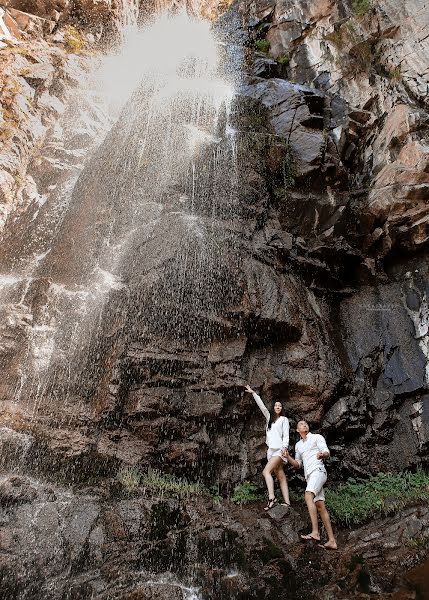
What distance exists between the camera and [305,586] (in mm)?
5652

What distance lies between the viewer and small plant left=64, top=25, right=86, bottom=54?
1616cm

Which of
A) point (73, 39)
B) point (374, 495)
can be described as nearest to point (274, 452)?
point (374, 495)

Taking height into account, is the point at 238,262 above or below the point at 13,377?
above

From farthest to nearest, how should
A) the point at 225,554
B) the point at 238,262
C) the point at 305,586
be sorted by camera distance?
the point at 238,262, the point at 225,554, the point at 305,586

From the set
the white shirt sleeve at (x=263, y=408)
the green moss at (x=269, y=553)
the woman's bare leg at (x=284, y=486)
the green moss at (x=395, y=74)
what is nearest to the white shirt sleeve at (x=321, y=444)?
the woman's bare leg at (x=284, y=486)

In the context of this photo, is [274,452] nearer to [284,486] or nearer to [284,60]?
[284,486]

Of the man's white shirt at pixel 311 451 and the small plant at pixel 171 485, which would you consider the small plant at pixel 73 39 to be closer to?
the small plant at pixel 171 485

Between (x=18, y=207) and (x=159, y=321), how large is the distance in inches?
210

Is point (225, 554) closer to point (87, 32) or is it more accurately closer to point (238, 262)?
point (238, 262)

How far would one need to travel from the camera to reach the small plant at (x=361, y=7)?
15445 mm

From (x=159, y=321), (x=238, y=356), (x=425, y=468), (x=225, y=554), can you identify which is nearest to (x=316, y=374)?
(x=238, y=356)

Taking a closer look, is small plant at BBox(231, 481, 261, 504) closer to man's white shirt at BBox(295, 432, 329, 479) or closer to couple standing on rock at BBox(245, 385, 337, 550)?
couple standing on rock at BBox(245, 385, 337, 550)

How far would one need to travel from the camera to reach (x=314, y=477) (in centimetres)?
651

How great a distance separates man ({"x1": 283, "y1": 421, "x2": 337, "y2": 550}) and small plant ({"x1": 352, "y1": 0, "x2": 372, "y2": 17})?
15283 mm
